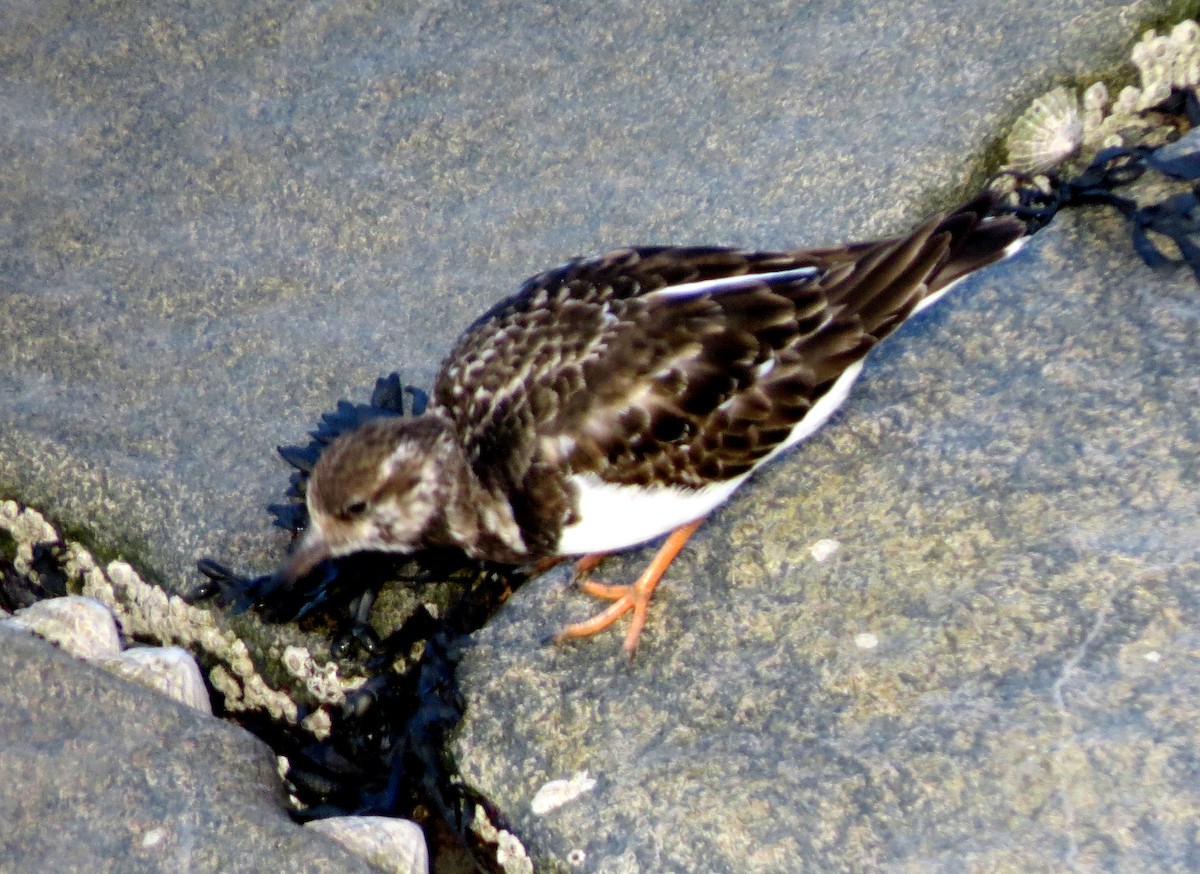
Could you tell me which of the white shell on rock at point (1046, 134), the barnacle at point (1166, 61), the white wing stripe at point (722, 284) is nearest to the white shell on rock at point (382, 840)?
the white wing stripe at point (722, 284)

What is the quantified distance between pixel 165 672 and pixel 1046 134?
2584 millimetres

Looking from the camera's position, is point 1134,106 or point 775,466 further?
point 1134,106

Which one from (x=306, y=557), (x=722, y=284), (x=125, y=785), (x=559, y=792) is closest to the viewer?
(x=125, y=785)

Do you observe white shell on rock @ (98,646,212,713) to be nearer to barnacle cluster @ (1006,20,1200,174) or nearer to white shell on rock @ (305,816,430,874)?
white shell on rock @ (305,816,430,874)

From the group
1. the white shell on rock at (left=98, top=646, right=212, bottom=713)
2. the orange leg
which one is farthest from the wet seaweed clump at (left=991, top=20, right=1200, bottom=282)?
the white shell on rock at (left=98, top=646, right=212, bottom=713)

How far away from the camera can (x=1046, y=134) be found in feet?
11.7

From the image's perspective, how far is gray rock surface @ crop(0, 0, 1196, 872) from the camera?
2354mm

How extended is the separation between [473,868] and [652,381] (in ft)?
3.42

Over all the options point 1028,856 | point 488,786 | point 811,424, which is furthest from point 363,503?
point 1028,856

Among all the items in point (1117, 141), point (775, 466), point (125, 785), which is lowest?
point (1117, 141)

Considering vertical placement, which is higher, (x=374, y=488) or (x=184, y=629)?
(x=374, y=488)

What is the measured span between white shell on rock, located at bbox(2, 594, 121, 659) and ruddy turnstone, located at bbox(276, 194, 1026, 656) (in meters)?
0.39

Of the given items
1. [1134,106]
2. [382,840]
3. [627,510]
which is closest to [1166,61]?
[1134,106]

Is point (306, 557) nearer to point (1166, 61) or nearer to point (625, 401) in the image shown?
point (625, 401)
